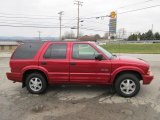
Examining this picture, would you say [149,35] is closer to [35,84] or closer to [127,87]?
[127,87]

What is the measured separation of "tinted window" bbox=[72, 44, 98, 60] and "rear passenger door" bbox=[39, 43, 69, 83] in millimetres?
262

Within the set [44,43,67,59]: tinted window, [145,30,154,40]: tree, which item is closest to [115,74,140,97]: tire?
[44,43,67,59]: tinted window

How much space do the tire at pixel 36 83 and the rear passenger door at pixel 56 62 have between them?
27 centimetres

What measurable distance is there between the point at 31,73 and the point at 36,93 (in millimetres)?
616

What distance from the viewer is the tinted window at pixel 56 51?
6.44m

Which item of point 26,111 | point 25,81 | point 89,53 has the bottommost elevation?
point 26,111

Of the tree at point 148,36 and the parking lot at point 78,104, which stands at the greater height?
the tree at point 148,36

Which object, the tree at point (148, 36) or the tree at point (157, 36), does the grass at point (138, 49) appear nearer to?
the tree at point (157, 36)

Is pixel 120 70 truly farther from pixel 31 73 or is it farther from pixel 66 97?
pixel 31 73

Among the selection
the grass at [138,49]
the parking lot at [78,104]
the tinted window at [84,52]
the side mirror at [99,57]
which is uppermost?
the tinted window at [84,52]

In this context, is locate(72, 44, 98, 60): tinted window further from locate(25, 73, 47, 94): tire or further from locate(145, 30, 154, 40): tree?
locate(145, 30, 154, 40): tree

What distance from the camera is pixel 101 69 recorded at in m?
6.22

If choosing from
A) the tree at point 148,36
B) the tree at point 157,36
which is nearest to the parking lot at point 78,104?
the tree at point 157,36

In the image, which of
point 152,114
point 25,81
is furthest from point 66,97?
point 152,114
